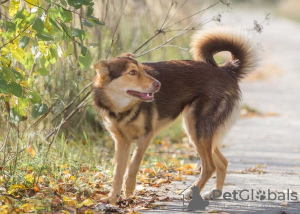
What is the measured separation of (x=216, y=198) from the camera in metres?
5.75

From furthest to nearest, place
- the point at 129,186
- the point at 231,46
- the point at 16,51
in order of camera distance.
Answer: the point at 231,46
the point at 129,186
the point at 16,51

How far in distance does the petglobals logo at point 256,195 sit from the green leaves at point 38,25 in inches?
90.5

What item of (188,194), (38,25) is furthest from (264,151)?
(38,25)

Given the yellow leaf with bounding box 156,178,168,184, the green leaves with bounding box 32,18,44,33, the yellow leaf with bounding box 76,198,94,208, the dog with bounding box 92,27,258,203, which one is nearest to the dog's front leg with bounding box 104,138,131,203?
the dog with bounding box 92,27,258,203

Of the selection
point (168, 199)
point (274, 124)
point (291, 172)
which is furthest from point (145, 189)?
point (274, 124)

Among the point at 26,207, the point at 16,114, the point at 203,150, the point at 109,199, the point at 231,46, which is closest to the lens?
the point at 26,207

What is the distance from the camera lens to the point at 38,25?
4.64 m

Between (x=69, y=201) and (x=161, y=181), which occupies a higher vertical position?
(x=161, y=181)

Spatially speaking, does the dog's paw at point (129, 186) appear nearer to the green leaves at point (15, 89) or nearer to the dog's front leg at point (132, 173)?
the dog's front leg at point (132, 173)

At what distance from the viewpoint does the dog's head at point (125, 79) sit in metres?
5.47

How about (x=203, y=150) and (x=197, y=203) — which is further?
(x=203, y=150)

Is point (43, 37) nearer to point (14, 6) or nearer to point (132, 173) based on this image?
point (14, 6)

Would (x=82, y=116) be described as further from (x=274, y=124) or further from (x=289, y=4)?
(x=289, y=4)

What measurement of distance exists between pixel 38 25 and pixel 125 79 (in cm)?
117
